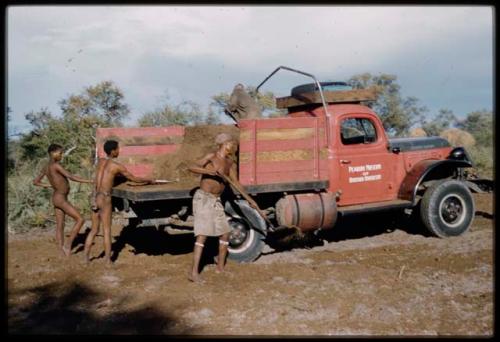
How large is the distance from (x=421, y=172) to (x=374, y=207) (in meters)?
1.00

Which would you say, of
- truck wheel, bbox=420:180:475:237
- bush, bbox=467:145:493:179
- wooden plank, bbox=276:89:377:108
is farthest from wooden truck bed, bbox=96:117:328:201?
bush, bbox=467:145:493:179

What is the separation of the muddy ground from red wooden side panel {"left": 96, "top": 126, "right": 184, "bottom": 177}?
1.40 metres

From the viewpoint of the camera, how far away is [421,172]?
8000 millimetres

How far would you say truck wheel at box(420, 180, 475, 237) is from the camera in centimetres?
808

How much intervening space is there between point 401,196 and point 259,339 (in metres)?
4.55

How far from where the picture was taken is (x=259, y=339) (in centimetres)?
436

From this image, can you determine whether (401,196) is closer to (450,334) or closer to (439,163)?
(439,163)

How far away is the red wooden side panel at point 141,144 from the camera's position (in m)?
7.42

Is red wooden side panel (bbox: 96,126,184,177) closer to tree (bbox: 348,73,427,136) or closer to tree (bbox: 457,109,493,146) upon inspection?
tree (bbox: 348,73,427,136)

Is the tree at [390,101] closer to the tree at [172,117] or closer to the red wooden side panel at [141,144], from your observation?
the tree at [172,117]

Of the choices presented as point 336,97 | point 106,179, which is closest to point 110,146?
point 106,179

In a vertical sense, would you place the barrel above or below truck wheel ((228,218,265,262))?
above

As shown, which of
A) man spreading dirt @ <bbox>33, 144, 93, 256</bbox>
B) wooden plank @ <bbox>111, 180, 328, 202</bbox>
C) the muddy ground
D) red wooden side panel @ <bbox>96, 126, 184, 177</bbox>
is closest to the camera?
→ the muddy ground

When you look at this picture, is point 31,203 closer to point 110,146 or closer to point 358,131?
point 110,146
